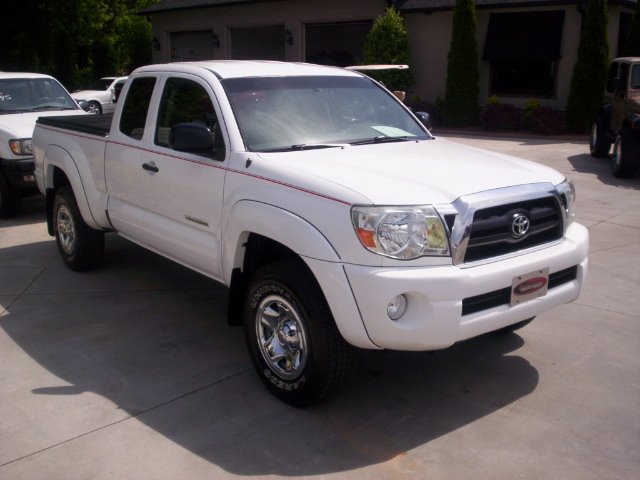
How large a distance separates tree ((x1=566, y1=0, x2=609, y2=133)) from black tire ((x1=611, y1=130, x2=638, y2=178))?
19.7 ft

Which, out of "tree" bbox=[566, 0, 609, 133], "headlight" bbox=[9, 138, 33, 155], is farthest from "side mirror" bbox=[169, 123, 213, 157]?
"tree" bbox=[566, 0, 609, 133]

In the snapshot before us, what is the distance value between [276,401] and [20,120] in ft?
23.1

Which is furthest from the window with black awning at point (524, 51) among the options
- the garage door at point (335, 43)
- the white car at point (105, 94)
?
the white car at point (105, 94)

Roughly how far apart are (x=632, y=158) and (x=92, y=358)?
9428mm

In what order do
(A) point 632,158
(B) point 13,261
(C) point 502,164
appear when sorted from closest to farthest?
(C) point 502,164, (B) point 13,261, (A) point 632,158

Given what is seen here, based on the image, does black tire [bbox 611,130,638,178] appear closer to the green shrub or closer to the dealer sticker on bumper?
the green shrub

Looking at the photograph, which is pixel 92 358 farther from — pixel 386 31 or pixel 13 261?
pixel 386 31

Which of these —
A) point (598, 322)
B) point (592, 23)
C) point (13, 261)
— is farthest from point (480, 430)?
point (592, 23)

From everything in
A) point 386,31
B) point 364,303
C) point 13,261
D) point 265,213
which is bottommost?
point 13,261

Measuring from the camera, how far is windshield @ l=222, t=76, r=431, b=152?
488 centimetres

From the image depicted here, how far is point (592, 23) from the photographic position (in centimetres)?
1747

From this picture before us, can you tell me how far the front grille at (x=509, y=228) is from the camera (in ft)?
13.1

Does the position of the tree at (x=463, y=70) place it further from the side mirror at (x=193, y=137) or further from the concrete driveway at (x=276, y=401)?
the side mirror at (x=193, y=137)

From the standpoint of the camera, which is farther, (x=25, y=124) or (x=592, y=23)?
(x=592, y=23)
